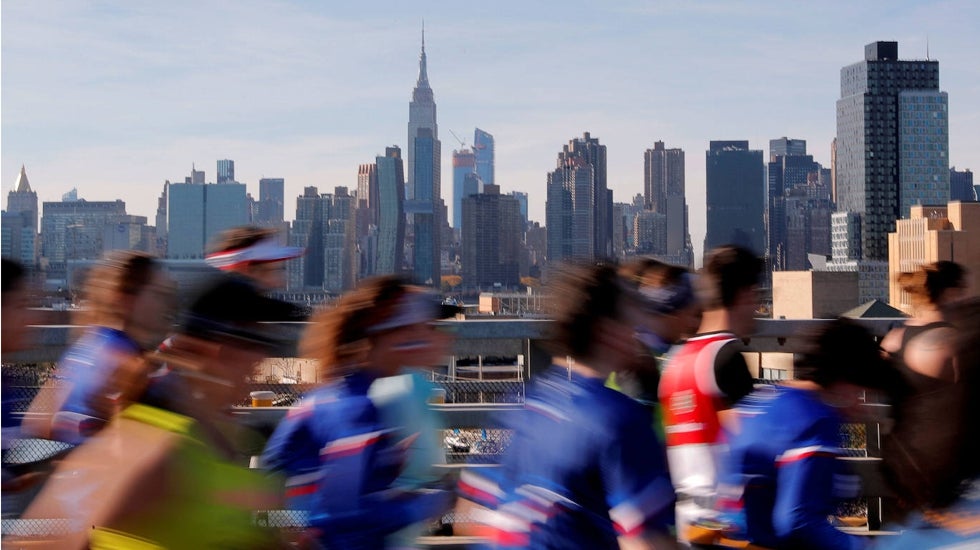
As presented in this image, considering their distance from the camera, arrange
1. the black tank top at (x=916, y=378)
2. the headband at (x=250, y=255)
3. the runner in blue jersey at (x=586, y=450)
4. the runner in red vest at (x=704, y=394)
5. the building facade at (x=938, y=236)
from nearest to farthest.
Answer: the runner in blue jersey at (x=586, y=450), the runner in red vest at (x=704, y=394), the black tank top at (x=916, y=378), the headband at (x=250, y=255), the building facade at (x=938, y=236)

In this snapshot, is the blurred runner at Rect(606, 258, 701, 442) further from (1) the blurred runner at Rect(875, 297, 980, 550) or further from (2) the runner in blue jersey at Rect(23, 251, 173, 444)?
(2) the runner in blue jersey at Rect(23, 251, 173, 444)

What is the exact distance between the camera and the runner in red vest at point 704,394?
3.82 m

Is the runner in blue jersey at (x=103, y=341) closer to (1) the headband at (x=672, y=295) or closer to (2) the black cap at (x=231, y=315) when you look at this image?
(2) the black cap at (x=231, y=315)

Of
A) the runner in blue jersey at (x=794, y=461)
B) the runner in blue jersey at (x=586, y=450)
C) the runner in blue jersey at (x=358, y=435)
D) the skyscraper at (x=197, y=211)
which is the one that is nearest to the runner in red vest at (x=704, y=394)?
the runner in blue jersey at (x=794, y=461)

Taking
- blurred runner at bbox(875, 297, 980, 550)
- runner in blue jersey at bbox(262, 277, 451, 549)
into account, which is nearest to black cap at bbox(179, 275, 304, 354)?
runner in blue jersey at bbox(262, 277, 451, 549)

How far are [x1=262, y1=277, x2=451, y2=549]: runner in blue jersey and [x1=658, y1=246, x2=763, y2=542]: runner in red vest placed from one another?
773 mm

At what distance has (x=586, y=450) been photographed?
3.09 m

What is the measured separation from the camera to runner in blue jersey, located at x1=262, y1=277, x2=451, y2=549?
3396 millimetres

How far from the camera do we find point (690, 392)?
392 centimetres

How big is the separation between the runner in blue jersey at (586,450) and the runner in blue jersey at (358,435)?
32 centimetres

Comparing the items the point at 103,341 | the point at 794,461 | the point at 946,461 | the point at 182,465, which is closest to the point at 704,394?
the point at 794,461

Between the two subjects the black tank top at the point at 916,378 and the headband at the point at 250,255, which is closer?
the black tank top at the point at 916,378

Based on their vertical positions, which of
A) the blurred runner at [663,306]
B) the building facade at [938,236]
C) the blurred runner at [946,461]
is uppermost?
the building facade at [938,236]

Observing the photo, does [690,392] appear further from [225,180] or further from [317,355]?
[225,180]
